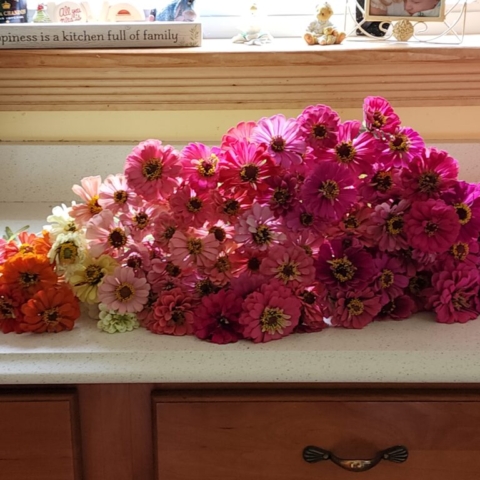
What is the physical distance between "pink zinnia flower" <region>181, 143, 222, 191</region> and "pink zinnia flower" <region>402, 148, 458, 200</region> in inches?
9.3

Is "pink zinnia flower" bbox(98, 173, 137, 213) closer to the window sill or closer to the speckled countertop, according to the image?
Answer: the speckled countertop

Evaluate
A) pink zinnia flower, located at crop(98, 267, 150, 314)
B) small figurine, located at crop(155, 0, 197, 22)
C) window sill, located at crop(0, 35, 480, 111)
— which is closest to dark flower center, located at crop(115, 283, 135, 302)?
pink zinnia flower, located at crop(98, 267, 150, 314)

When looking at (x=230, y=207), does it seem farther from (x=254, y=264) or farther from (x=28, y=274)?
(x=28, y=274)

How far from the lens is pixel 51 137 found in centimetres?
137

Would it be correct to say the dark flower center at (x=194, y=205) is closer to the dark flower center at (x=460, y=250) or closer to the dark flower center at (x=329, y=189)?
the dark flower center at (x=329, y=189)

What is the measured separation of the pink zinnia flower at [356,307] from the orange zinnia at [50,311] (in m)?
0.32

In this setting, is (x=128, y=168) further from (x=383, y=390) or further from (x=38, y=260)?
(x=383, y=390)

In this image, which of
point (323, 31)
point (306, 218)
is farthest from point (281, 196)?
point (323, 31)

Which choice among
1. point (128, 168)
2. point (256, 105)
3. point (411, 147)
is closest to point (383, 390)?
point (411, 147)

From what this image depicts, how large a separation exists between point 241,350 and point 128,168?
0.85 feet

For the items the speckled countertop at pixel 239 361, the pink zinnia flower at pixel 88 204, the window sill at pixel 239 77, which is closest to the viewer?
the speckled countertop at pixel 239 361

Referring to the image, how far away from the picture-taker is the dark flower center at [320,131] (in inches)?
35.6

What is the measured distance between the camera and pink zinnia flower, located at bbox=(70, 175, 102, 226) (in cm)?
94

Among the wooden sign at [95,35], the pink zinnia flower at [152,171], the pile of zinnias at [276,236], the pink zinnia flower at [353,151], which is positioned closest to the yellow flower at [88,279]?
the pile of zinnias at [276,236]
